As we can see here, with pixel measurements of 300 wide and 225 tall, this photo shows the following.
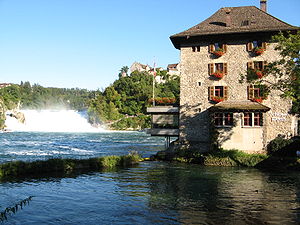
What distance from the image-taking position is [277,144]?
81.0 ft

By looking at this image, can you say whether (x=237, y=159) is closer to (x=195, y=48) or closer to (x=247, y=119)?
(x=247, y=119)

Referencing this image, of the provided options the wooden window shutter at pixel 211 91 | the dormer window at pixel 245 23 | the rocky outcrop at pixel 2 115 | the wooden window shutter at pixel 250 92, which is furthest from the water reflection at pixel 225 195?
the rocky outcrop at pixel 2 115

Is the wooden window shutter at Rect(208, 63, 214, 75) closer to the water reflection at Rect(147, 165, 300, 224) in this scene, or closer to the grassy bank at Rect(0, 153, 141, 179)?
the water reflection at Rect(147, 165, 300, 224)

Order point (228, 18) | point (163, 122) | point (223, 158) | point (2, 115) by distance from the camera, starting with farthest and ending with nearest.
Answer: point (2, 115) < point (163, 122) < point (228, 18) < point (223, 158)

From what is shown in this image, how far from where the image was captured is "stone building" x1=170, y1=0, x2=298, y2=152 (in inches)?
995

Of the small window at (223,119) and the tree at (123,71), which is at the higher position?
the tree at (123,71)

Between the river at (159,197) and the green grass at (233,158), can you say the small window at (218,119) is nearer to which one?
the green grass at (233,158)

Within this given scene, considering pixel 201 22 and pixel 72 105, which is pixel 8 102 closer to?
pixel 72 105

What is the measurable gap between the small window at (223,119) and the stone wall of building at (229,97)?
79 centimetres

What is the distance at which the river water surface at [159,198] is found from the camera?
11.5m

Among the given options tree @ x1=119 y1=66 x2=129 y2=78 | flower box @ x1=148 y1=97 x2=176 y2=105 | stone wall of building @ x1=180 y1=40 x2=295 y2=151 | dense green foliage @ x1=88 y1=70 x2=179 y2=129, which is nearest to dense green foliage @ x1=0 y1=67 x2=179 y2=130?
dense green foliage @ x1=88 y1=70 x2=179 y2=129

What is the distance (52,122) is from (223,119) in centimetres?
8184

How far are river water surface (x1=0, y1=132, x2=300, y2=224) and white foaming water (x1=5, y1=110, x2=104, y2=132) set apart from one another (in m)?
79.3

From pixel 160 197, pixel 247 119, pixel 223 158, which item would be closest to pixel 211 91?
pixel 247 119
